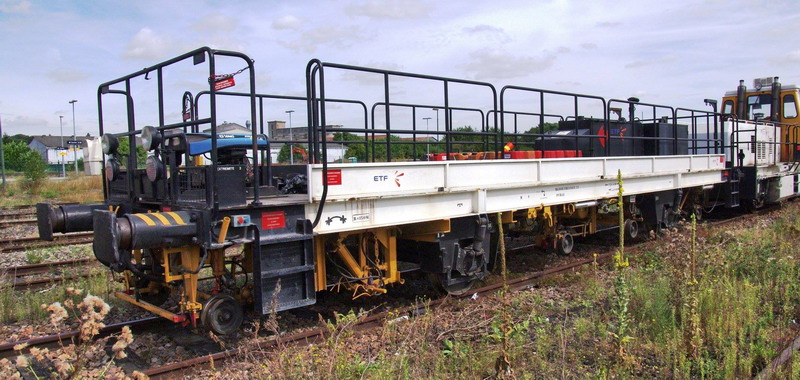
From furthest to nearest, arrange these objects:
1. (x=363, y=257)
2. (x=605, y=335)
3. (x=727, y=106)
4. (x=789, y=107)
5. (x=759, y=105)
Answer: (x=727, y=106) < (x=759, y=105) < (x=789, y=107) < (x=363, y=257) < (x=605, y=335)

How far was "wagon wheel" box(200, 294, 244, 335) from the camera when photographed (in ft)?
16.5

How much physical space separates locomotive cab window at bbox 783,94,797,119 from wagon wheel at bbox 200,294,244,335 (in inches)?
653

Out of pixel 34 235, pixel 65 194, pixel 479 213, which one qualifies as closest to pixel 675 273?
pixel 479 213

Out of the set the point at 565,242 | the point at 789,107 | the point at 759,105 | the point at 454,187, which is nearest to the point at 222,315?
the point at 454,187

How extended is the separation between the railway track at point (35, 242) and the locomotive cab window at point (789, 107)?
58.8 feet

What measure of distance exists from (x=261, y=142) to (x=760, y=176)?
12.3 metres

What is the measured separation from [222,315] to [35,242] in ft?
27.0

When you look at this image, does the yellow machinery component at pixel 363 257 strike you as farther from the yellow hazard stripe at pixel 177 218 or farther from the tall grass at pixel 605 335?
the yellow hazard stripe at pixel 177 218

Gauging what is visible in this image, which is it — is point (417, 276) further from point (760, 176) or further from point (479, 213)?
point (760, 176)

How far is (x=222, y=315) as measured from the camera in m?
5.12

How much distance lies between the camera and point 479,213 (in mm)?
6578

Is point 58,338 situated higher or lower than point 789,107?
lower

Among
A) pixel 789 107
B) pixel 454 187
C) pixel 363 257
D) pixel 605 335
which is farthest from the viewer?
pixel 789 107

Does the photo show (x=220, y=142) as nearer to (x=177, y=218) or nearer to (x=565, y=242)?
(x=177, y=218)
